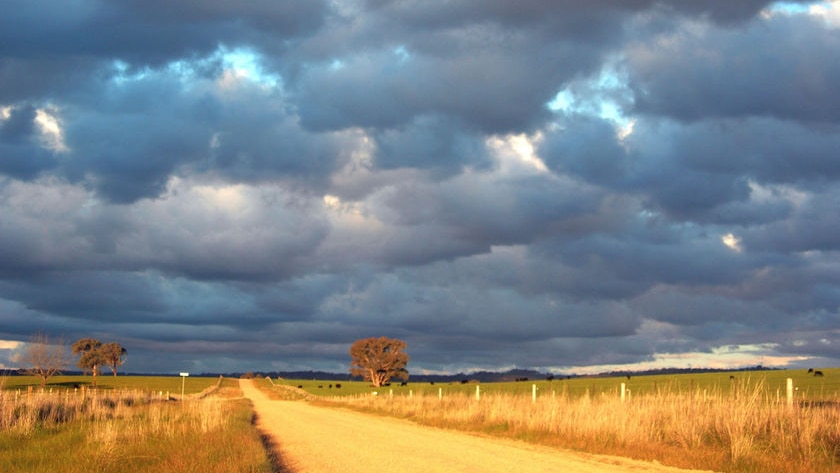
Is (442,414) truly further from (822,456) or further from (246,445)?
(822,456)

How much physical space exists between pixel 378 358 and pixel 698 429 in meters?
129

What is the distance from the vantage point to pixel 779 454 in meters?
17.4

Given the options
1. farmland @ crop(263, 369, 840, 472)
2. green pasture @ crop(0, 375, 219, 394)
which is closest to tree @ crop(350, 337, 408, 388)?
green pasture @ crop(0, 375, 219, 394)

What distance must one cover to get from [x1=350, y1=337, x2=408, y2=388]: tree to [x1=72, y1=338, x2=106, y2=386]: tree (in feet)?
199

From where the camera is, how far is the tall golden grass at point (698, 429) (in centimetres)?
1733

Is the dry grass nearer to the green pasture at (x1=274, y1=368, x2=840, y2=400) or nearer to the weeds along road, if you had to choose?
the weeds along road

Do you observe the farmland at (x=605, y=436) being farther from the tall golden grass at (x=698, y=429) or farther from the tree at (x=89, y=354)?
the tree at (x=89, y=354)

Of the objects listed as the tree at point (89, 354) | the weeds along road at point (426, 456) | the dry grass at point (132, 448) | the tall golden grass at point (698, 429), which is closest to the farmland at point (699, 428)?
the tall golden grass at point (698, 429)

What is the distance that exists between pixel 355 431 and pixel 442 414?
29.8ft

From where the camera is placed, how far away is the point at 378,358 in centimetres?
14688

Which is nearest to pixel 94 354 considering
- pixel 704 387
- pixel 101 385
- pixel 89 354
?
pixel 89 354

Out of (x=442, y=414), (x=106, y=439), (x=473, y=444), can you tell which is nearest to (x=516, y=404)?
(x=442, y=414)

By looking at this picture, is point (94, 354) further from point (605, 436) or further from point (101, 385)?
point (605, 436)

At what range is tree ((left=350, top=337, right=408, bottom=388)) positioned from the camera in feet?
478
